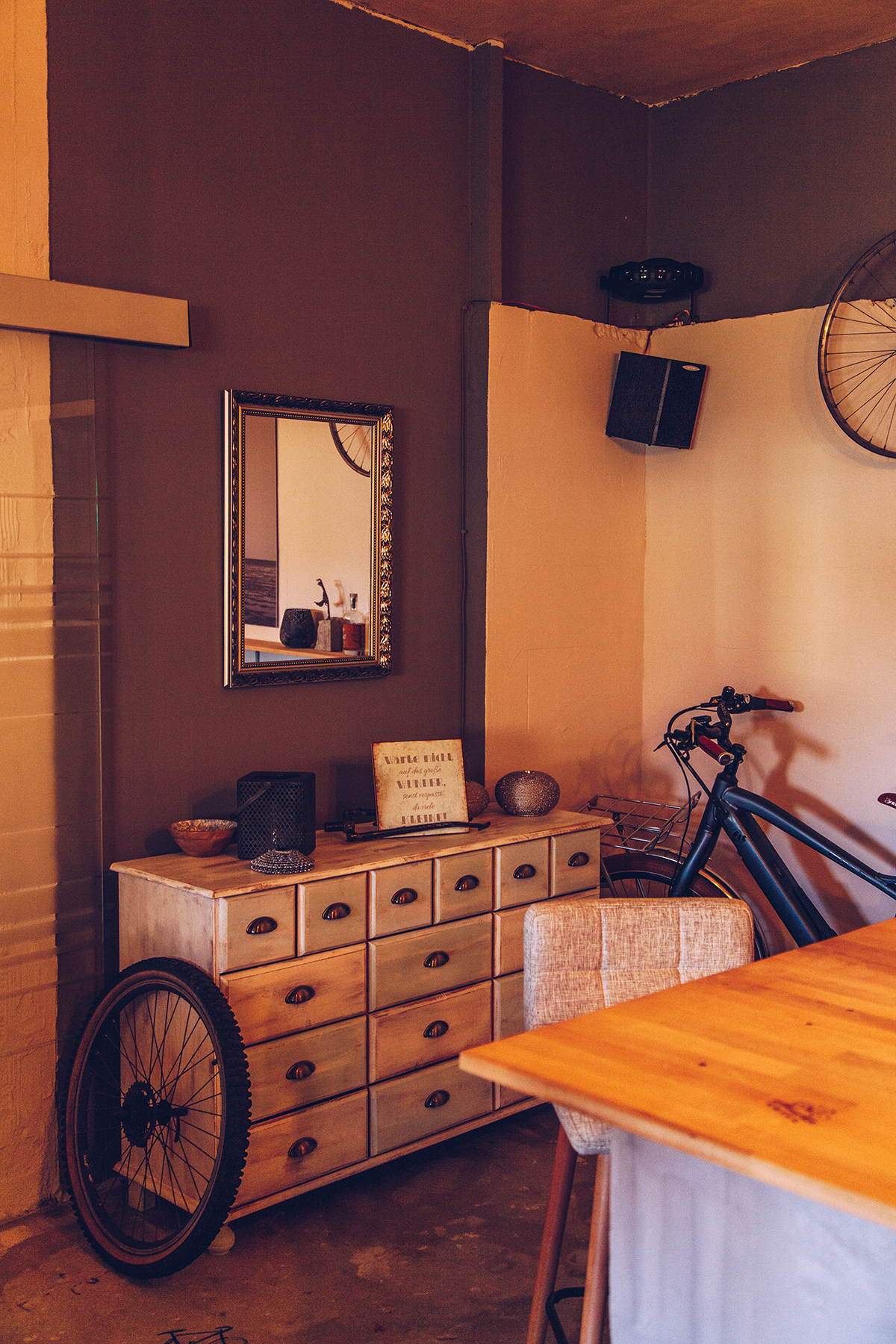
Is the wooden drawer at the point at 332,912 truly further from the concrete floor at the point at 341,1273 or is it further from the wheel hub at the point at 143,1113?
the concrete floor at the point at 341,1273

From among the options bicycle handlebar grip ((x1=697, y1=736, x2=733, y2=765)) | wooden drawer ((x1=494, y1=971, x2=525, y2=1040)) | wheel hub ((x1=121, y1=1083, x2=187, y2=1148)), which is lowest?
wheel hub ((x1=121, y1=1083, x2=187, y2=1148))

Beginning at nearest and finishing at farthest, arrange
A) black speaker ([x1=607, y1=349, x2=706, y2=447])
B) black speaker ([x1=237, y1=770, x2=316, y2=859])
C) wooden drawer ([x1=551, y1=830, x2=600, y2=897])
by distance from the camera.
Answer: black speaker ([x1=237, y1=770, x2=316, y2=859]) → wooden drawer ([x1=551, y1=830, x2=600, y2=897]) → black speaker ([x1=607, y1=349, x2=706, y2=447])

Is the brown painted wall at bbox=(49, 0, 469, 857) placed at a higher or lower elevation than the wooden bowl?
higher

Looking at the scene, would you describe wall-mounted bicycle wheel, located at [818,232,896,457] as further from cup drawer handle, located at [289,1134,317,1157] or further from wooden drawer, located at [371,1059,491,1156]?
cup drawer handle, located at [289,1134,317,1157]

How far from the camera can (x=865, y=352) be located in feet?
13.0

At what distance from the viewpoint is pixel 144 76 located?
3135 mm

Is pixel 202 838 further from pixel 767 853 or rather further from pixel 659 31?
pixel 659 31

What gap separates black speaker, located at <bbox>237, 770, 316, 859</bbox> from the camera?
3.11 meters

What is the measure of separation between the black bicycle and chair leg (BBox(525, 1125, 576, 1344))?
177cm

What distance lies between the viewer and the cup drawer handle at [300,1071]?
9.57 ft

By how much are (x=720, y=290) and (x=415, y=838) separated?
2.43 m

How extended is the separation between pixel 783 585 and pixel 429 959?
6.32ft

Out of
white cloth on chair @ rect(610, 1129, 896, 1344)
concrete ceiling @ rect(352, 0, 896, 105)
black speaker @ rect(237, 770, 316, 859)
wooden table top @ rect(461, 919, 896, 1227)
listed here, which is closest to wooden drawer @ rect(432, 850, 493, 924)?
black speaker @ rect(237, 770, 316, 859)

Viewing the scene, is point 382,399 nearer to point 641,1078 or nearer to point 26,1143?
point 26,1143
